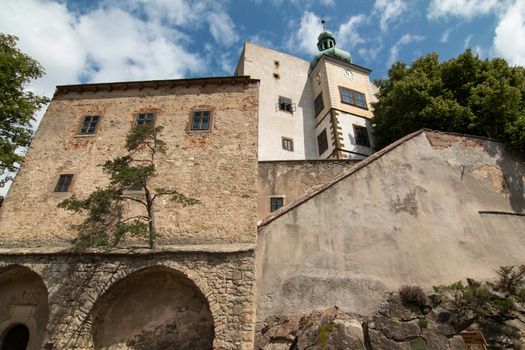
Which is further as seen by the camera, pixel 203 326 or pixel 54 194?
pixel 54 194

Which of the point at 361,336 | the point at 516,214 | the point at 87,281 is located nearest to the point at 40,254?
the point at 87,281

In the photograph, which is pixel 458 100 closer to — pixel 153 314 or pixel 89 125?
pixel 153 314

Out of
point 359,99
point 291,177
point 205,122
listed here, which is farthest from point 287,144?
point 205,122

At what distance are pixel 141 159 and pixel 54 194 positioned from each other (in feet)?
10.2

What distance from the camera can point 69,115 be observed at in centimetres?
1320

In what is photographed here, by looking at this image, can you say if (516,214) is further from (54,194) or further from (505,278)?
(54,194)

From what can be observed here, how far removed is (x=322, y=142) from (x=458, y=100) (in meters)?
7.41

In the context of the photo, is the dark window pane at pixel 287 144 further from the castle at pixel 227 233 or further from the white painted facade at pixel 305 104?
the castle at pixel 227 233

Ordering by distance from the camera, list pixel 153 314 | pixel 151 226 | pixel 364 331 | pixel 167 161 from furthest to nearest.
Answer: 1. pixel 167 161
2. pixel 151 226
3. pixel 153 314
4. pixel 364 331

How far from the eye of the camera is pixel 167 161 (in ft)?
37.9

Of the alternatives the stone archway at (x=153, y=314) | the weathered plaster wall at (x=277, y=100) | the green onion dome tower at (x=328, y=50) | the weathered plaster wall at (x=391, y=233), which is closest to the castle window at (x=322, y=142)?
the weathered plaster wall at (x=277, y=100)

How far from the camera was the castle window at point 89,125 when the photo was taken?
1266 cm

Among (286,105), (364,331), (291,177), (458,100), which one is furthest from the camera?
(286,105)

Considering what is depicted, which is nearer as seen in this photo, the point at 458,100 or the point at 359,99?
the point at 458,100
